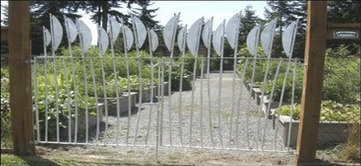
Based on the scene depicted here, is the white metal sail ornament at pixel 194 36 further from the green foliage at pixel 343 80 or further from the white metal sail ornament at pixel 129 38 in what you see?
the green foliage at pixel 343 80

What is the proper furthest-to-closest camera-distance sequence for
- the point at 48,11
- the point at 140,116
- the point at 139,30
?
the point at 48,11 < the point at 140,116 < the point at 139,30

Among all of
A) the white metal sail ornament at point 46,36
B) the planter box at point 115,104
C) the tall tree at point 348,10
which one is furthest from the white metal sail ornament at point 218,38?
the tall tree at point 348,10

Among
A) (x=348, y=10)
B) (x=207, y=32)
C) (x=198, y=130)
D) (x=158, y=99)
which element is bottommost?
(x=198, y=130)

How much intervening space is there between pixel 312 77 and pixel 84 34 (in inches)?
113

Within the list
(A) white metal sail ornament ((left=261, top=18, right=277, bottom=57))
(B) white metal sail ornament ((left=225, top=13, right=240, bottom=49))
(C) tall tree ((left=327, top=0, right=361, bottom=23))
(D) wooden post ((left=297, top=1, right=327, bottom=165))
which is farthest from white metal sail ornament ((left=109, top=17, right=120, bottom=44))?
(C) tall tree ((left=327, top=0, right=361, bottom=23))

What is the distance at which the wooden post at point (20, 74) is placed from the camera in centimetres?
517

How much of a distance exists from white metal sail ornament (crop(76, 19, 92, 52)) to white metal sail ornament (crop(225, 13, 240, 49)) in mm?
1764

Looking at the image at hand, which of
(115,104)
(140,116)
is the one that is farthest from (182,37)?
(115,104)

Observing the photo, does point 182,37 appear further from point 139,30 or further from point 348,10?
point 348,10

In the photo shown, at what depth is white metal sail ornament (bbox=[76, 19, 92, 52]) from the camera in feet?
17.8

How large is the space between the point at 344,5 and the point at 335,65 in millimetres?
27451

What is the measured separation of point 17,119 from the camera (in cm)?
534

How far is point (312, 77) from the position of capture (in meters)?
4.90

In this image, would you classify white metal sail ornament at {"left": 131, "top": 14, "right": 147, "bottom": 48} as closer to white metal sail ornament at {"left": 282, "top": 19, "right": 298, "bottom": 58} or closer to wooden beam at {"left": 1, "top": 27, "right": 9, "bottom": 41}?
wooden beam at {"left": 1, "top": 27, "right": 9, "bottom": 41}
